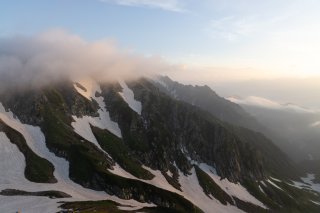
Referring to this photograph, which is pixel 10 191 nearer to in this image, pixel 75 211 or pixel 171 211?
pixel 75 211

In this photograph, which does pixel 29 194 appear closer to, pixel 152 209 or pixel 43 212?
pixel 43 212

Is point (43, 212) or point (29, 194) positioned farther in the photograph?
point (29, 194)

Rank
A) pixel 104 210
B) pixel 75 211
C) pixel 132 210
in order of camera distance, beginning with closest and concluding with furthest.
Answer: pixel 75 211 → pixel 104 210 → pixel 132 210

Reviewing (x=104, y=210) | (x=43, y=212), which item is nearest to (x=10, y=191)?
(x=43, y=212)

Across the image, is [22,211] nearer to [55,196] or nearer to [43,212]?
[43,212]

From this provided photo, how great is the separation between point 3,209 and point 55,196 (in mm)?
27947

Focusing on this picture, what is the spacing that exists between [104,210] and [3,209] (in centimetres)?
4123

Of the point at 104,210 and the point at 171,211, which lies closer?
the point at 104,210

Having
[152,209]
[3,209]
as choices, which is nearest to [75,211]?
[3,209]

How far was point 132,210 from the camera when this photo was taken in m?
193

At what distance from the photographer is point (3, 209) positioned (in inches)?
6860

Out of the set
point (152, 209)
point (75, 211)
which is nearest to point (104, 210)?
point (75, 211)

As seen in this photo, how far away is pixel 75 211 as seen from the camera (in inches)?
6594

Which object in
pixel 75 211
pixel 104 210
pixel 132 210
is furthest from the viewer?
pixel 132 210
